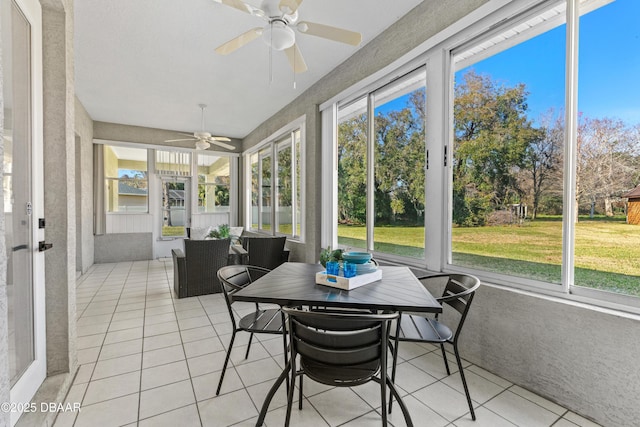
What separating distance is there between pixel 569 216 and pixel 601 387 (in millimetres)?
1028

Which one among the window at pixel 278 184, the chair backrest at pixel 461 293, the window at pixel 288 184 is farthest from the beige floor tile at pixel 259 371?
the window at pixel 288 184

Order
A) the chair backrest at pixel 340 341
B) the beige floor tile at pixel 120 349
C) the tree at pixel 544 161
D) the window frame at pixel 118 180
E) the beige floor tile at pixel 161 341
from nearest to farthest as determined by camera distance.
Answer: the chair backrest at pixel 340 341, the tree at pixel 544 161, the beige floor tile at pixel 120 349, the beige floor tile at pixel 161 341, the window frame at pixel 118 180

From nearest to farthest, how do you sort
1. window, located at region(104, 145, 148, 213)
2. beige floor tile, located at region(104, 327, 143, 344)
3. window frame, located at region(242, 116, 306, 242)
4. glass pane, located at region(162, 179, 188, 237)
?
1. beige floor tile, located at region(104, 327, 143, 344)
2. window frame, located at region(242, 116, 306, 242)
3. window, located at region(104, 145, 148, 213)
4. glass pane, located at region(162, 179, 188, 237)

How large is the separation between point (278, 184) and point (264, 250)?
7.28ft

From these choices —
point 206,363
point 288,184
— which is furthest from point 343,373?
point 288,184

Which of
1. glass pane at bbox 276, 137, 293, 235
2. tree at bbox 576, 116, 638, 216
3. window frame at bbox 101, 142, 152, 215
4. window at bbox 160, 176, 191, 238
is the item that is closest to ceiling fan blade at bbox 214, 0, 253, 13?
tree at bbox 576, 116, 638, 216

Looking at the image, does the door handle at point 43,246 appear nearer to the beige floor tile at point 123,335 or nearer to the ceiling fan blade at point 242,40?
the beige floor tile at point 123,335

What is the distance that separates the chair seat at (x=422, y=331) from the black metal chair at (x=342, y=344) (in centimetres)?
35

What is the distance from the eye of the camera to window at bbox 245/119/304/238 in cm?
523

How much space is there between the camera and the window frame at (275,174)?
183 inches

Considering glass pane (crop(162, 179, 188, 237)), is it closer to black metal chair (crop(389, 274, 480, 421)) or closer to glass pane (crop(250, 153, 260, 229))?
glass pane (crop(250, 153, 260, 229))

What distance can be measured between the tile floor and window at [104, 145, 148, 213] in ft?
14.1

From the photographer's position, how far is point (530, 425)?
1696 millimetres

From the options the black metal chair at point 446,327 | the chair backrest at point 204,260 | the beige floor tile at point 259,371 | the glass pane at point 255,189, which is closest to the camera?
the black metal chair at point 446,327
